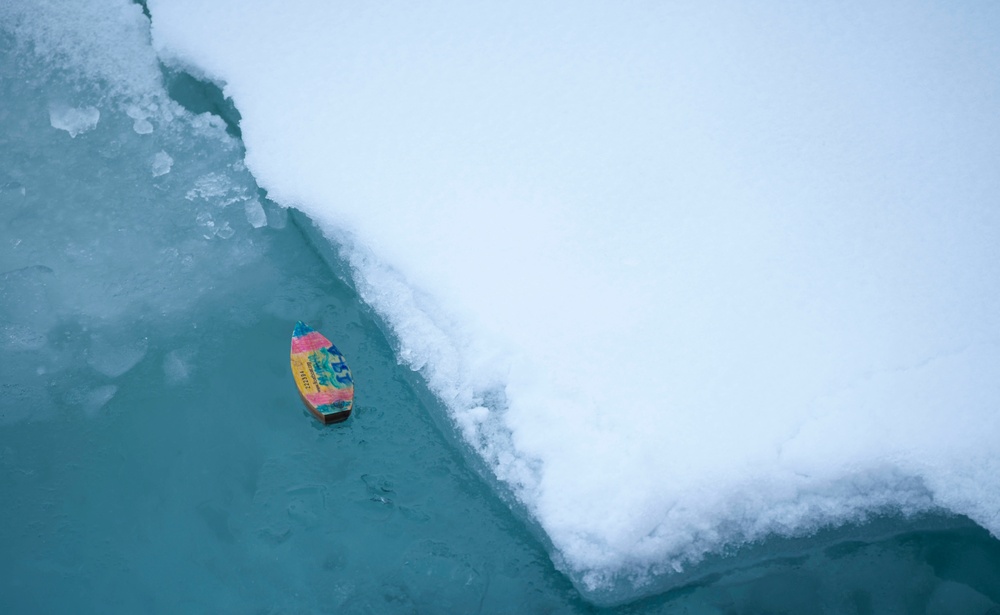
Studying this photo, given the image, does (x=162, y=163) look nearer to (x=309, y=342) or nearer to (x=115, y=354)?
(x=115, y=354)

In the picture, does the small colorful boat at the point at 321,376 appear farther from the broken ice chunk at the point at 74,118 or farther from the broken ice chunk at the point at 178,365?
the broken ice chunk at the point at 74,118

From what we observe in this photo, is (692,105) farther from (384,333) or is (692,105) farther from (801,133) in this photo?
(384,333)

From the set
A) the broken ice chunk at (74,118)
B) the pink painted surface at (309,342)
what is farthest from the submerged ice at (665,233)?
the broken ice chunk at (74,118)

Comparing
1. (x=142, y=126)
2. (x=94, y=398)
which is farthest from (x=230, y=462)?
(x=142, y=126)

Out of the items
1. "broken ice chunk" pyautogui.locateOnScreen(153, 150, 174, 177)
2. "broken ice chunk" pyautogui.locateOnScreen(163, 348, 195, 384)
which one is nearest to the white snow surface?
"broken ice chunk" pyautogui.locateOnScreen(153, 150, 174, 177)

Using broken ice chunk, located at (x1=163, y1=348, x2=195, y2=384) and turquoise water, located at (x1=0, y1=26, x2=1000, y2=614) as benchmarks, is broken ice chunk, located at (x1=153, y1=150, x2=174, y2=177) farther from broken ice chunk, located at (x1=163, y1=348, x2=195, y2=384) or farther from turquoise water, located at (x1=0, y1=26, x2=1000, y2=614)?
broken ice chunk, located at (x1=163, y1=348, x2=195, y2=384)

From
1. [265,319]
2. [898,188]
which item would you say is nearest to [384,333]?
[265,319]
